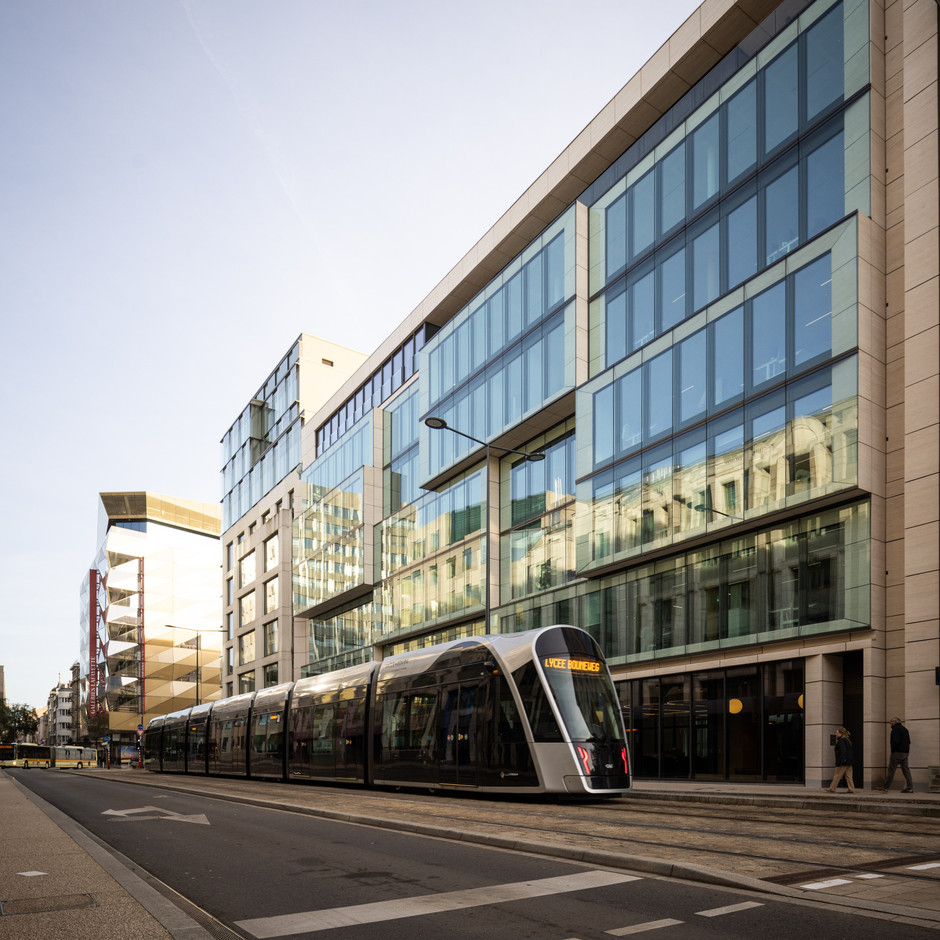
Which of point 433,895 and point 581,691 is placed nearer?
point 433,895

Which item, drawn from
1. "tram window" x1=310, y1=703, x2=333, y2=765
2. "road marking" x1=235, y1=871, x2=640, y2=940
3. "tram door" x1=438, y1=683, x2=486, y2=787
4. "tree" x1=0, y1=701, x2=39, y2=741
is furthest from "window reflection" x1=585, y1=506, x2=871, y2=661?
"tree" x1=0, y1=701, x2=39, y2=741

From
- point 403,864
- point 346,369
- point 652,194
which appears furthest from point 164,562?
point 403,864

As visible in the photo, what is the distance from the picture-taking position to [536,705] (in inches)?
768

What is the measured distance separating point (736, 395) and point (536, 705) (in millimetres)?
12293

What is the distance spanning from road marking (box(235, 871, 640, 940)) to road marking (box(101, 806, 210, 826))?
863cm

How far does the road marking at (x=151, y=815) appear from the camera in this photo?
1683cm

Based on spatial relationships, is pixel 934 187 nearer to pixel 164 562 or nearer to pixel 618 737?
pixel 618 737

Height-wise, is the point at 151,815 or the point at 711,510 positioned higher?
the point at 711,510

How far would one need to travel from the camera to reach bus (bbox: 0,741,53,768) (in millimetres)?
88875

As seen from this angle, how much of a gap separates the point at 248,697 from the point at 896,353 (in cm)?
2670

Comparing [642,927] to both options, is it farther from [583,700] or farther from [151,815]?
[151,815]

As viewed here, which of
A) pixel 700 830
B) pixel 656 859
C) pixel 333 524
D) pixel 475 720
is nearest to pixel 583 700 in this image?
pixel 475 720

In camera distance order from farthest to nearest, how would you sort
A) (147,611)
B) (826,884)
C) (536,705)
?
1. (147,611)
2. (536,705)
3. (826,884)

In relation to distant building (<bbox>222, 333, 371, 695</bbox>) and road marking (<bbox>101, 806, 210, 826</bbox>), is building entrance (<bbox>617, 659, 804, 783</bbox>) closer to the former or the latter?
road marking (<bbox>101, 806, 210, 826</bbox>)
